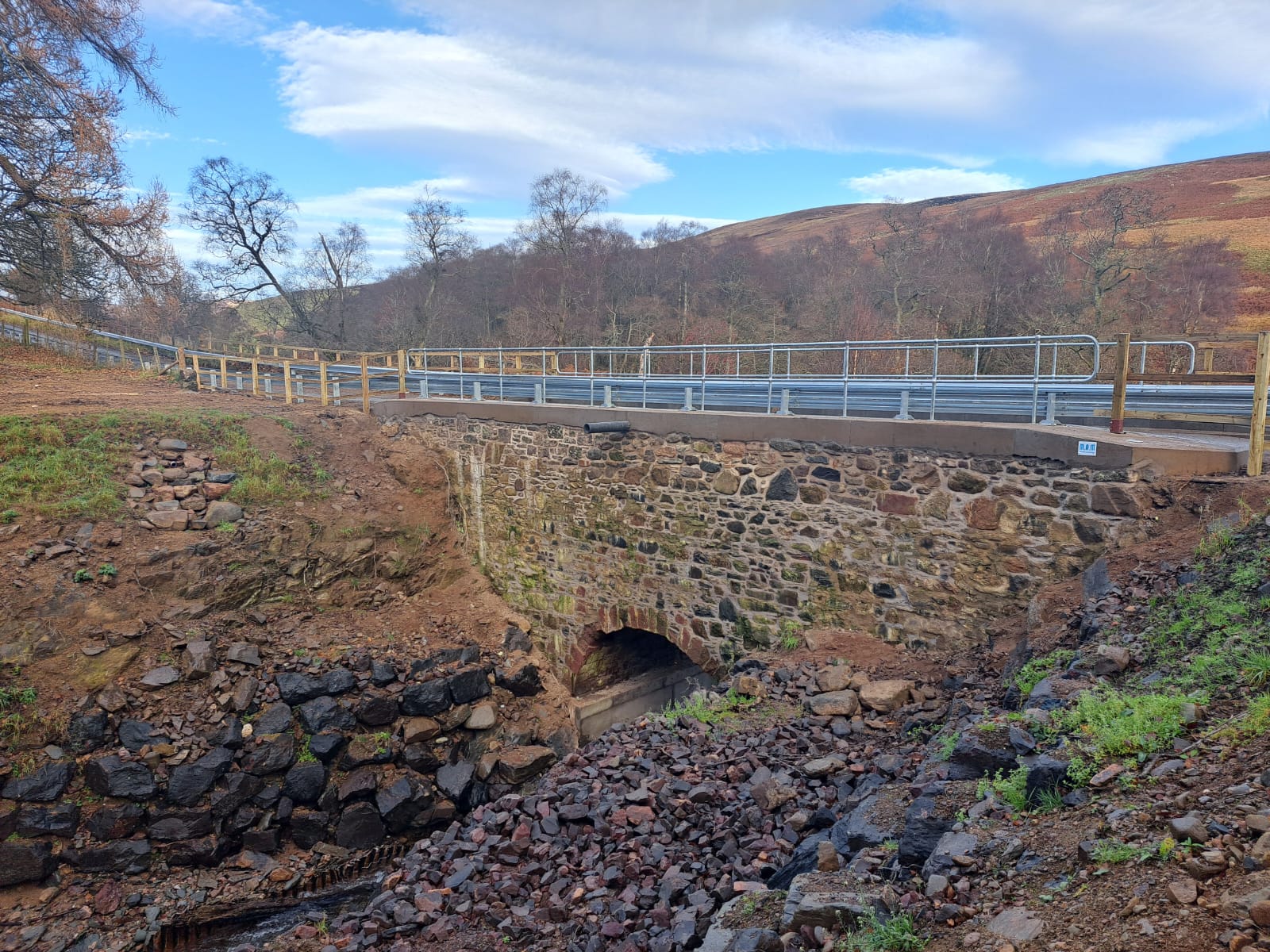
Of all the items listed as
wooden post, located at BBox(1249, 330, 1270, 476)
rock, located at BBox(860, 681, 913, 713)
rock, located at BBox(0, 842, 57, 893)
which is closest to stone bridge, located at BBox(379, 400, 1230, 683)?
wooden post, located at BBox(1249, 330, 1270, 476)

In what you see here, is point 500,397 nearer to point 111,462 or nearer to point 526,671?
point 526,671

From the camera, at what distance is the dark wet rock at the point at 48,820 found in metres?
8.17

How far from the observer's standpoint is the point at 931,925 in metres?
3.09

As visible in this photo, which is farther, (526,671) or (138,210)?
(138,210)

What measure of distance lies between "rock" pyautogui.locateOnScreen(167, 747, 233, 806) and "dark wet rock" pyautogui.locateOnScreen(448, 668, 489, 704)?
10.2 feet

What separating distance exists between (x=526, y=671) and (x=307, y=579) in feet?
12.8

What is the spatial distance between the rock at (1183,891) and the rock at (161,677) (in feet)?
35.2

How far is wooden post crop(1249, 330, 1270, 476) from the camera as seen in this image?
655cm

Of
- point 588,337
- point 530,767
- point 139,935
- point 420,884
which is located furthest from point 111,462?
point 588,337

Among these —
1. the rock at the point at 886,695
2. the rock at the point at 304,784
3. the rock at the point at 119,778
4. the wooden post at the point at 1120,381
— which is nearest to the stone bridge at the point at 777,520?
the wooden post at the point at 1120,381

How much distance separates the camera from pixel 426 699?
10.9 meters

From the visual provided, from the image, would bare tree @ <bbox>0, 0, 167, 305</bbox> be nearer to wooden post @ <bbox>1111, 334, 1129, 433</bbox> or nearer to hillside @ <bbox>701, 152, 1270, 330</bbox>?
wooden post @ <bbox>1111, 334, 1129, 433</bbox>

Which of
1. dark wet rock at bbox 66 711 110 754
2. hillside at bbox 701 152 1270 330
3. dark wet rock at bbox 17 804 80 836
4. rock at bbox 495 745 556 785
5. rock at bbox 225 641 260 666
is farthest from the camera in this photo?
hillside at bbox 701 152 1270 330

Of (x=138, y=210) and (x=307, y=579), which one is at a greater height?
(x=138, y=210)
